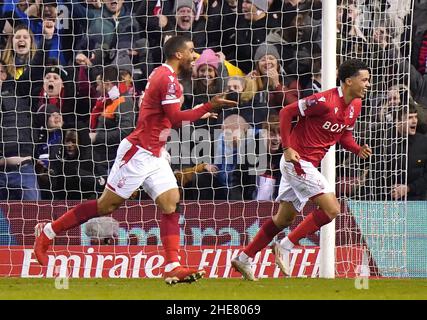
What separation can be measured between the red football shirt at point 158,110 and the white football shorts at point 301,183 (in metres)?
1.51

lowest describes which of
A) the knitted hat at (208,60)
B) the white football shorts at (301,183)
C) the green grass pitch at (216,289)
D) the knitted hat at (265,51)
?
the green grass pitch at (216,289)

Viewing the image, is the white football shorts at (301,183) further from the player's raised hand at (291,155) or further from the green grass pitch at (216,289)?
the green grass pitch at (216,289)

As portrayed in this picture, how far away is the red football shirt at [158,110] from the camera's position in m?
10.8

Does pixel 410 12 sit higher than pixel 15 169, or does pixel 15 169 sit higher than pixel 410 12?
pixel 410 12

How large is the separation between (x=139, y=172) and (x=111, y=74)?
3.54m

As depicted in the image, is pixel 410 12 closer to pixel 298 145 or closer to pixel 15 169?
pixel 298 145

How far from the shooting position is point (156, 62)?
576 inches

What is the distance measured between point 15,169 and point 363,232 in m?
4.30

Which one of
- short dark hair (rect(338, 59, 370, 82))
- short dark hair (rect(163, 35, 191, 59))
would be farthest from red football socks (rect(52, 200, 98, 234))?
short dark hair (rect(338, 59, 370, 82))

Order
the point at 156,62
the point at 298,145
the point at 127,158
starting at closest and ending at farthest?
the point at 127,158 < the point at 298,145 < the point at 156,62

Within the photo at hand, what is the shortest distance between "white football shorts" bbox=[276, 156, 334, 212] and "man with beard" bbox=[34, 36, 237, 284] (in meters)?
1.41

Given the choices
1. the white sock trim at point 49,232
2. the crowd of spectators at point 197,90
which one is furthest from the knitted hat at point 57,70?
the white sock trim at point 49,232

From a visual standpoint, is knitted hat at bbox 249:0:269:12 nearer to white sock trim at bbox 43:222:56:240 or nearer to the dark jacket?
the dark jacket

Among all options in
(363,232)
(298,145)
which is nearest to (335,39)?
(298,145)
